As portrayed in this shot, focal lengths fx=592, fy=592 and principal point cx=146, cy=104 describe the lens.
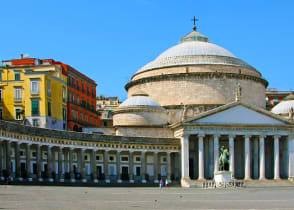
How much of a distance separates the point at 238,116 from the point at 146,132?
13.5 metres

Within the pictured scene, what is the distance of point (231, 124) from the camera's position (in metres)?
80.2

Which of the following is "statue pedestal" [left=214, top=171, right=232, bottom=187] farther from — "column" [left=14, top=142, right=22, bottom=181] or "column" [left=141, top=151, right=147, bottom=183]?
"column" [left=14, top=142, right=22, bottom=181]

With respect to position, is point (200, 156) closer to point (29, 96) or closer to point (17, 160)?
point (29, 96)

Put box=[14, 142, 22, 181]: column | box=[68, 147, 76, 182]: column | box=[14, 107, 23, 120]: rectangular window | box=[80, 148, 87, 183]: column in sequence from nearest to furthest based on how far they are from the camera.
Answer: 1. box=[14, 142, 22, 181]: column
2. box=[68, 147, 76, 182]: column
3. box=[80, 148, 87, 183]: column
4. box=[14, 107, 23, 120]: rectangular window

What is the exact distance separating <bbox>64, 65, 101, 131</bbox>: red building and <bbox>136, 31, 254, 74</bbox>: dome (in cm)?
950

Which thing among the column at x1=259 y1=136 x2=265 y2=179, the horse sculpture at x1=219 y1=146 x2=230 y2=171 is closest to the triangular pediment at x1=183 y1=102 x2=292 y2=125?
the column at x1=259 y1=136 x2=265 y2=179

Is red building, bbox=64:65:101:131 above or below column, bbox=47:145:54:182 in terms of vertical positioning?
above

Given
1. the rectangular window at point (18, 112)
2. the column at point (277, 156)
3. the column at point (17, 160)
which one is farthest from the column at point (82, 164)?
the column at point (277, 156)

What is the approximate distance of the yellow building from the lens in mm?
74250

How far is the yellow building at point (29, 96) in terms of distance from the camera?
74250mm

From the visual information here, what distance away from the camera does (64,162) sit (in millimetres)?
74562

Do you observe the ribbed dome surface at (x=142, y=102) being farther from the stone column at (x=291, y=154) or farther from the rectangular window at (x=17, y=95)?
the stone column at (x=291, y=154)

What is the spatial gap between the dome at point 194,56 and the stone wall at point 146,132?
45.7ft

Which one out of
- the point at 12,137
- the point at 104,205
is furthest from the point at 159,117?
the point at 104,205
